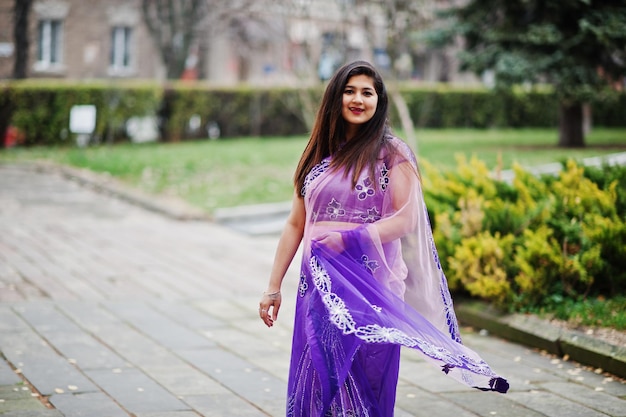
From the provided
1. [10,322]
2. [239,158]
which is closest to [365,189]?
[10,322]

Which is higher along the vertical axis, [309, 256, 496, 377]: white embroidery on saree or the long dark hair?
the long dark hair

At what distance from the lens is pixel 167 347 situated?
642cm

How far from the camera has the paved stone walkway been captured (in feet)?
17.0

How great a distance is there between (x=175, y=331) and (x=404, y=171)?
135 inches

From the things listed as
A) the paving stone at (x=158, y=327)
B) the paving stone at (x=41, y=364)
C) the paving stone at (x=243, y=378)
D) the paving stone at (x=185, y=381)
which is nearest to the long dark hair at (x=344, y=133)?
the paving stone at (x=243, y=378)

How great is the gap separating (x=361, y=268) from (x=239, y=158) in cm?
1464

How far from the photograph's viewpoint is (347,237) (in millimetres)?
3879

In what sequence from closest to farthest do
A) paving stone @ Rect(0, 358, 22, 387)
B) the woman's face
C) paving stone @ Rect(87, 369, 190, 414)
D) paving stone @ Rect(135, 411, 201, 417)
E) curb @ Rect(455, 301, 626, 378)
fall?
1. the woman's face
2. paving stone @ Rect(135, 411, 201, 417)
3. paving stone @ Rect(87, 369, 190, 414)
4. paving stone @ Rect(0, 358, 22, 387)
5. curb @ Rect(455, 301, 626, 378)

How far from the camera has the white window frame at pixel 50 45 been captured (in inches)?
1325

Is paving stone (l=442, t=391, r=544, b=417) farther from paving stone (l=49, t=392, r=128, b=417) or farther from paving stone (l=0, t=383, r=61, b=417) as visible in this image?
paving stone (l=0, t=383, r=61, b=417)

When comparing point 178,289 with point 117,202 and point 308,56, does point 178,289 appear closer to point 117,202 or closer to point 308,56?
point 117,202

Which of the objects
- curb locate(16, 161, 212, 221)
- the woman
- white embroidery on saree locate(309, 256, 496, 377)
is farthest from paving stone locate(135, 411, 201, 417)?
curb locate(16, 161, 212, 221)

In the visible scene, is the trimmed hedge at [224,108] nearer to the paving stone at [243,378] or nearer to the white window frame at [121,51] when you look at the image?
the paving stone at [243,378]

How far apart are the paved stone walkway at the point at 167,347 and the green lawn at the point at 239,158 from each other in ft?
11.7
